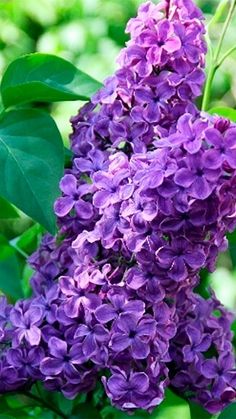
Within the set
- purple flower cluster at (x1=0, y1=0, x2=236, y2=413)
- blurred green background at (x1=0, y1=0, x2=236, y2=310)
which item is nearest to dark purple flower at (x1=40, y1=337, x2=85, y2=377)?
purple flower cluster at (x1=0, y1=0, x2=236, y2=413)

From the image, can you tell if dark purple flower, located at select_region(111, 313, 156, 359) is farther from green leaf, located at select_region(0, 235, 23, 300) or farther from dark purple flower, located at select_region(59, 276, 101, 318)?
green leaf, located at select_region(0, 235, 23, 300)

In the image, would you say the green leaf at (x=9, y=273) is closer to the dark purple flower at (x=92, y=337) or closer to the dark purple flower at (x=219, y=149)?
the dark purple flower at (x=92, y=337)

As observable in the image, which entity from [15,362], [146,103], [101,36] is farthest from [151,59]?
[101,36]

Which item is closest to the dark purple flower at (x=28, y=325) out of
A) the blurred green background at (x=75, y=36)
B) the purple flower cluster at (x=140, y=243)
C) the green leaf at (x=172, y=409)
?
the purple flower cluster at (x=140, y=243)

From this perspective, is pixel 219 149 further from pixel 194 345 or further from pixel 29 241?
pixel 29 241

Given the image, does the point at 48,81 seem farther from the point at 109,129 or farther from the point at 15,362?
the point at 15,362

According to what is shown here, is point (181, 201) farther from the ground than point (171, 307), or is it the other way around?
point (181, 201)

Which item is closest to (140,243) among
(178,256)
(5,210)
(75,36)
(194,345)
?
(178,256)
